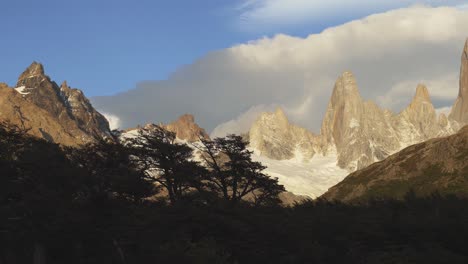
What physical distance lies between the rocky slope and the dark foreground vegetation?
59.7 metres

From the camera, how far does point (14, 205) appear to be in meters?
39.8

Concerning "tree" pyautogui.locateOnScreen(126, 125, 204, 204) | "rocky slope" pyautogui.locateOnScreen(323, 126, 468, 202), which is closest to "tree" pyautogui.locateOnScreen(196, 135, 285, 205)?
"tree" pyautogui.locateOnScreen(126, 125, 204, 204)

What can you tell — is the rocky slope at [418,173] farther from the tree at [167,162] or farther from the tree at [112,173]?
the tree at [112,173]

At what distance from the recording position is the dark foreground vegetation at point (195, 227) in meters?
28.3

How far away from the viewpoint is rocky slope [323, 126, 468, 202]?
100438mm

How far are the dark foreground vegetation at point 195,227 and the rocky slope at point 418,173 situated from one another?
59.7 m

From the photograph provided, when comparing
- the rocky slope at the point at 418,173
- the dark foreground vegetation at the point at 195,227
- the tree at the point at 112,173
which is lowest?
the dark foreground vegetation at the point at 195,227

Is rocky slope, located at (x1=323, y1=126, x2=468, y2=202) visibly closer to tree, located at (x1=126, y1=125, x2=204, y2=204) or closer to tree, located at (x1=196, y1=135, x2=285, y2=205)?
tree, located at (x1=196, y1=135, x2=285, y2=205)

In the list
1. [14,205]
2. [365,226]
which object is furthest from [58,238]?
[365,226]

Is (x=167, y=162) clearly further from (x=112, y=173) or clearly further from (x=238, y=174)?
(x=238, y=174)

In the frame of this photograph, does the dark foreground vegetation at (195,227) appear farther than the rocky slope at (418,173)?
No

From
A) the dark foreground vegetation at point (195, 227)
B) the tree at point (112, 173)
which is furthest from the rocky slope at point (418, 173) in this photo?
the dark foreground vegetation at point (195, 227)

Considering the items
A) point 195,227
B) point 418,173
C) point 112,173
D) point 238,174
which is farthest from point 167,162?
point 418,173

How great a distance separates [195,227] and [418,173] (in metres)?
81.8
